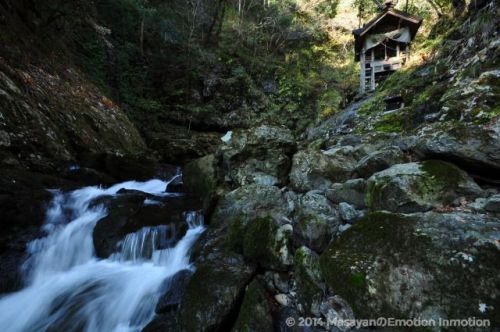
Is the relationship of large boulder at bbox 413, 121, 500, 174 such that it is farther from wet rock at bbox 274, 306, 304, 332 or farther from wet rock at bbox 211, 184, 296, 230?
wet rock at bbox 274, 306, 304, 332

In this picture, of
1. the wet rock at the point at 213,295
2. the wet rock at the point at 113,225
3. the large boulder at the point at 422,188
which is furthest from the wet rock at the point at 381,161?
the wet rock at the point at 113,225

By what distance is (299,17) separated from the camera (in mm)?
29062

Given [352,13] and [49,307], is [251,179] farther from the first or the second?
[352,13]

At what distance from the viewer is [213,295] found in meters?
3.79

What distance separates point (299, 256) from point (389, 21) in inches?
650

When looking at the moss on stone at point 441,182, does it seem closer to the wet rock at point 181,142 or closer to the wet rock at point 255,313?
the wet rock at point 255,313

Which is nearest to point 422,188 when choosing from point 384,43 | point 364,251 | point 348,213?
point 348,213

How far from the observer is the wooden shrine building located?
15.4 meters

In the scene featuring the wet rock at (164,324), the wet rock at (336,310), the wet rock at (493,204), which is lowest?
the wet rock at (164,324)

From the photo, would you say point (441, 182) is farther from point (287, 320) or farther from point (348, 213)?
point (287, 320)

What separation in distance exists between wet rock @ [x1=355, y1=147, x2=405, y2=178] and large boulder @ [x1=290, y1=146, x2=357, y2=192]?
20.6 inches

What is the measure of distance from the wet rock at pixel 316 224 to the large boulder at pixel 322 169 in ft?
4.16

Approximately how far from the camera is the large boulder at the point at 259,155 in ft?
23.5

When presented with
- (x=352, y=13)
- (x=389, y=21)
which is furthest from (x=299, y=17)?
(x=389, y=21)
